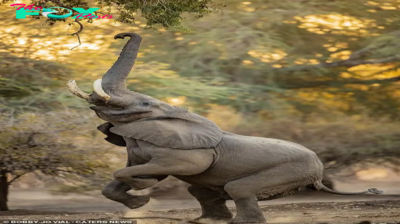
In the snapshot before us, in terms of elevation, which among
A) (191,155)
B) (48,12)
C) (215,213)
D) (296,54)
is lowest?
(296,54)

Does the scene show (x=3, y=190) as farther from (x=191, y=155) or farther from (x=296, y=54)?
(x=191, y=155)

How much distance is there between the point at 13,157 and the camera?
9.47 m

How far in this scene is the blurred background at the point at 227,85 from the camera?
9.51m

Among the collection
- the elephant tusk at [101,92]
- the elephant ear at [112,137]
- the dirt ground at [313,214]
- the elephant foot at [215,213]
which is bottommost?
the dirt ground at [313,214]

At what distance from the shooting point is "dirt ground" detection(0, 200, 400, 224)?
582cm

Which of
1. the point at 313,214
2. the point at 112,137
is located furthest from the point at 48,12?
the point at 313,214

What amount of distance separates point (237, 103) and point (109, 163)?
1970 millimetres

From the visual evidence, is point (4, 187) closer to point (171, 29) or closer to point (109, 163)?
point (109, 163)

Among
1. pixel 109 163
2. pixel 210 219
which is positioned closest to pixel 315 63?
pixel 109 163

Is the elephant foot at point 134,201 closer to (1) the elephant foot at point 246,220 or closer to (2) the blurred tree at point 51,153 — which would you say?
(1) the elephant foot at point 246,220

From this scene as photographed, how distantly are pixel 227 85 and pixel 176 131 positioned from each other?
5695 mm

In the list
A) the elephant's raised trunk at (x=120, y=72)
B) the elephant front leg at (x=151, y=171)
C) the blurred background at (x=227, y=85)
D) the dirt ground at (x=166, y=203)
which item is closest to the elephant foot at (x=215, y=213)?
the elephant front leg at (x=151, y=171)

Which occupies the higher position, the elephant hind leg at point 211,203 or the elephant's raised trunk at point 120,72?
the elephant's raised trunk at point 120,72

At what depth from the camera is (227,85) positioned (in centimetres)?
1062
